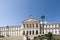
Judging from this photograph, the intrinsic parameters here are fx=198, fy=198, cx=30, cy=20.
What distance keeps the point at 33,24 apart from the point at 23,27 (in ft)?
14.0

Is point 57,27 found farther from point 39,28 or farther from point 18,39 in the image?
→ point 18,39

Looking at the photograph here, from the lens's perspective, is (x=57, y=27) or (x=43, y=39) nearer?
(x=43, y=39)

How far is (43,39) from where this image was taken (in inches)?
2329

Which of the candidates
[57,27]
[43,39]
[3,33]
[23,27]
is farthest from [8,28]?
[43,39]

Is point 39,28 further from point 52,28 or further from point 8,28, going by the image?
point 8,28

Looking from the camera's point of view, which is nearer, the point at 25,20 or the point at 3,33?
the point at 25,20

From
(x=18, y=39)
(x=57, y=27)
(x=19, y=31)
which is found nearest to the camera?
(x=18, y=39)

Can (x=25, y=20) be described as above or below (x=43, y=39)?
above

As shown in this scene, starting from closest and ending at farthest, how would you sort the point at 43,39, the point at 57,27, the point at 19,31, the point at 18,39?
the point at 43,39
the point at 18,39
the point at 57,27
the point at 19,31

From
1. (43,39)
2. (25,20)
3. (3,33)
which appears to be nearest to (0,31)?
(3,33)

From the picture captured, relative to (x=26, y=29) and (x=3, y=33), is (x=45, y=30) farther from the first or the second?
(x=3, y=33)

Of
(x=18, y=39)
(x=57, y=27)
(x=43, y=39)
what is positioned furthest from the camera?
(x=57, y=27)

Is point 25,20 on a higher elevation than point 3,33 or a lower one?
higher

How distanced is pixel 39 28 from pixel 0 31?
1908cm
